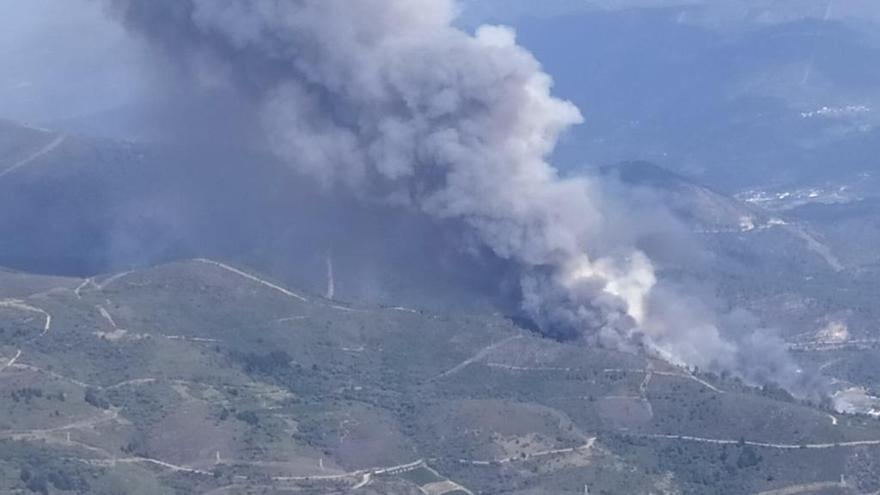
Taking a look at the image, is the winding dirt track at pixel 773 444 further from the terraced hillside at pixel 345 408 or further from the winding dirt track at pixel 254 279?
the winding dirt track at pixel 254 279

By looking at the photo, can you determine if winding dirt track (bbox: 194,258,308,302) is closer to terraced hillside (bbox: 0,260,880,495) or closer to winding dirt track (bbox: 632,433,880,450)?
terraced hillside (bbox: 0,260,880,495)

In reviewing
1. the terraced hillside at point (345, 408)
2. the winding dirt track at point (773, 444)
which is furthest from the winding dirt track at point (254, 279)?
the winding dirt track at point (773, 444)

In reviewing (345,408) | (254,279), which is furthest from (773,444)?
(254,279)

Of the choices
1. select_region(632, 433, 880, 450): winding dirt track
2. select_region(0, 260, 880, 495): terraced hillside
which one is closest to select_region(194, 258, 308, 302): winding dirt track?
select_region(0, 260, 880, 495): terraced hillside

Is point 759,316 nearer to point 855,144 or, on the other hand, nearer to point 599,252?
point 599,252

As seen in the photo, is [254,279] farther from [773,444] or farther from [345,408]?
[773,444]

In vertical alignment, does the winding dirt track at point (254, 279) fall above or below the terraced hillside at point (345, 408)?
above

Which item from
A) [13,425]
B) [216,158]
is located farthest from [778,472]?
[216,158]

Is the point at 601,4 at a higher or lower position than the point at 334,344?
higher
